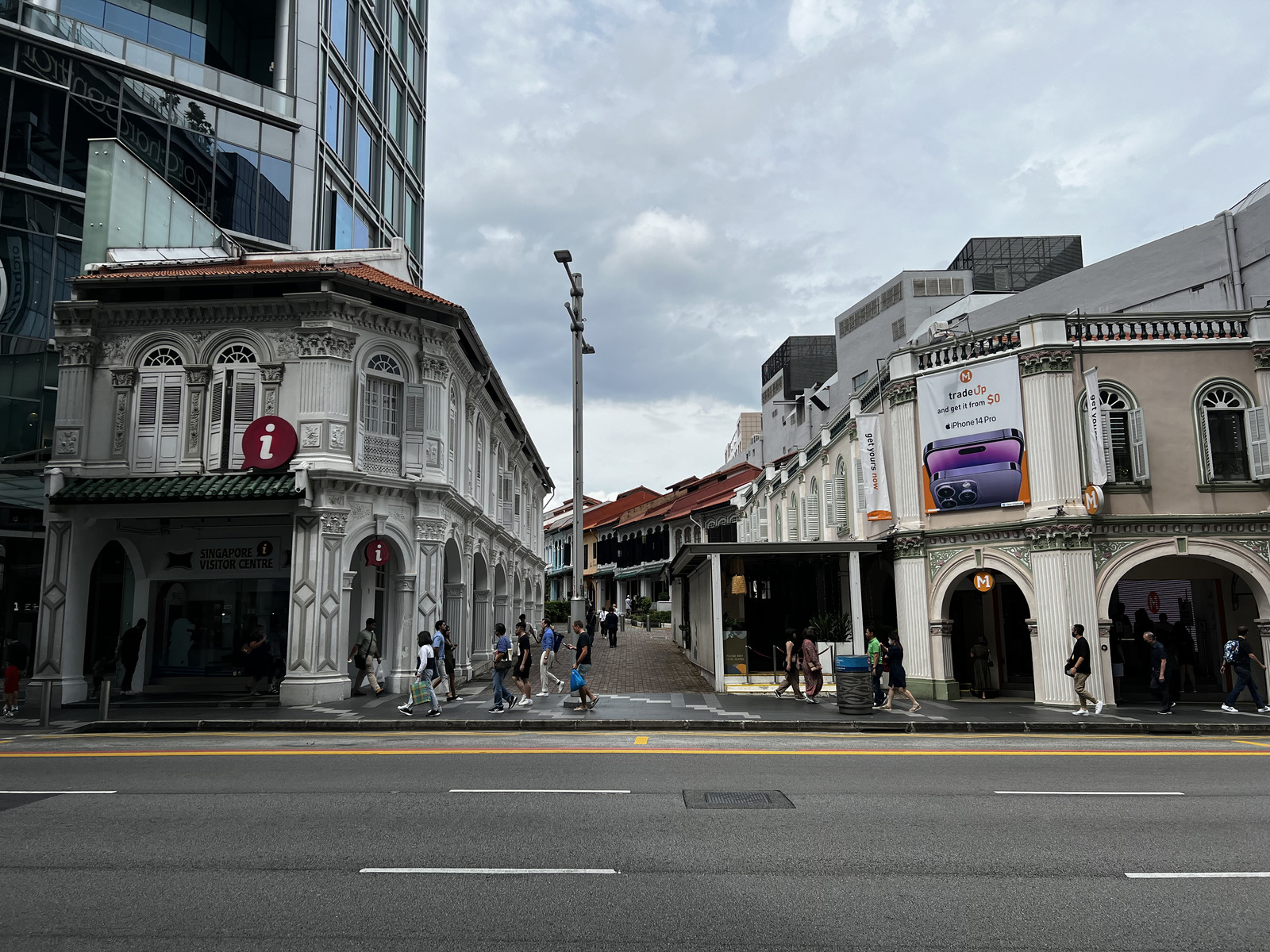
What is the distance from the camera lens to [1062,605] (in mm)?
19328

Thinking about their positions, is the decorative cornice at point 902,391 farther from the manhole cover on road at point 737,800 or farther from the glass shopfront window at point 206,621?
the glass shopfront window at point 206,621

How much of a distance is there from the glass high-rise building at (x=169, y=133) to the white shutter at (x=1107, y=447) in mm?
26994

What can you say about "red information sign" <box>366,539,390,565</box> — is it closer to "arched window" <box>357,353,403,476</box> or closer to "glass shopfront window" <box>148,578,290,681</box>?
"arched window" <box>357,353,403,476</box>

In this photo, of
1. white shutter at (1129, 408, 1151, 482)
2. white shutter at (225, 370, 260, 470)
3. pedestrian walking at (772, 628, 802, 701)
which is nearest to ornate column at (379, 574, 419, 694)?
white shutter at (225, 370, 260, 470)

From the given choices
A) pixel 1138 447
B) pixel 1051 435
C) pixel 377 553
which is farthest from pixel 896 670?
pixel 377 553

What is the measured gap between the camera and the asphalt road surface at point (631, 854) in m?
5.57

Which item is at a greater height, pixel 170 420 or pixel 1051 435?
pixel 170 420

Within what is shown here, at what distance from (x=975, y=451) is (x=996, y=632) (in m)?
4.89

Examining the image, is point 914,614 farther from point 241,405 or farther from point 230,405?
point 230,405

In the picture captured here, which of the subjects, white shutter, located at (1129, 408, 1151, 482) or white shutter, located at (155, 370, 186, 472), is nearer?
white shutter, located at (1129, 408, 1151, 482)

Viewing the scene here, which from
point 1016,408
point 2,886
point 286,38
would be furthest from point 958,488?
point 286,38

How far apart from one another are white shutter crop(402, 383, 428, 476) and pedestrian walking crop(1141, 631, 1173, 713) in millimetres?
16425

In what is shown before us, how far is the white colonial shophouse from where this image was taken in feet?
65.8

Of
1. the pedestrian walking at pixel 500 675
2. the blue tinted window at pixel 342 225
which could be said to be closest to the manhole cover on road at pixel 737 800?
the pedestrian walking at pixel 500 675
